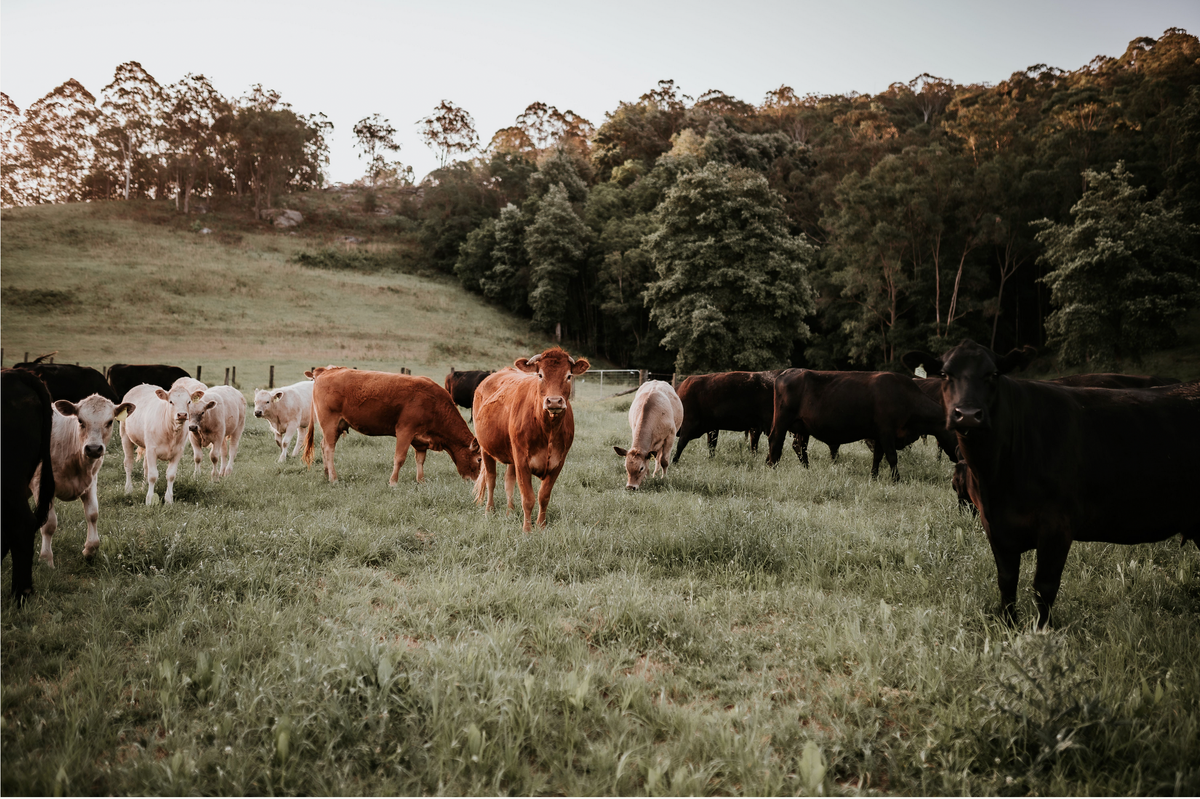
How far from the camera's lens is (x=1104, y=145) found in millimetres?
35875

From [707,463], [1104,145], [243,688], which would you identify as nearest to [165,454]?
[243,688]

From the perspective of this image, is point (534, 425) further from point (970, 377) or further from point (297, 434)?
point (297, 434)

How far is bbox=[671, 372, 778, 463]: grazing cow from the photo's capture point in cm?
1226

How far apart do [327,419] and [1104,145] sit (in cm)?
4581

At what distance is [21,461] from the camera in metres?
4.49

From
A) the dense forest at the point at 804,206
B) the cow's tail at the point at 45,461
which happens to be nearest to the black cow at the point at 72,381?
the cow's tail at the point at 45,461

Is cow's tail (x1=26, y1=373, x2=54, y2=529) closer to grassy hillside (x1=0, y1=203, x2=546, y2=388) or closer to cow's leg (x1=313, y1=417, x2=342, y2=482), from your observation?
cow's leg (x1=313, y1=417, x2=342, y2=482)

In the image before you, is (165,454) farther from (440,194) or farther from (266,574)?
(440,194)

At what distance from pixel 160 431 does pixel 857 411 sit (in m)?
10.7

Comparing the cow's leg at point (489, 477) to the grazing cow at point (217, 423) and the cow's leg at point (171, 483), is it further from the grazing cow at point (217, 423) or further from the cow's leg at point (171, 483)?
the grazing cow at point (217, 423)

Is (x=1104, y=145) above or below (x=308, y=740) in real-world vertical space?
above

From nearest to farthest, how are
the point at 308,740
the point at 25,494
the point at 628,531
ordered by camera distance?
the point at 308,740, the point at 25,494, the point at 628,531

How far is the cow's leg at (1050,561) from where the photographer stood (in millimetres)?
3918

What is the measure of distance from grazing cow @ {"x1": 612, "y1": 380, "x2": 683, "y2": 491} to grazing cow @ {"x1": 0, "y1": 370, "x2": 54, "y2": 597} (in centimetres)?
649
